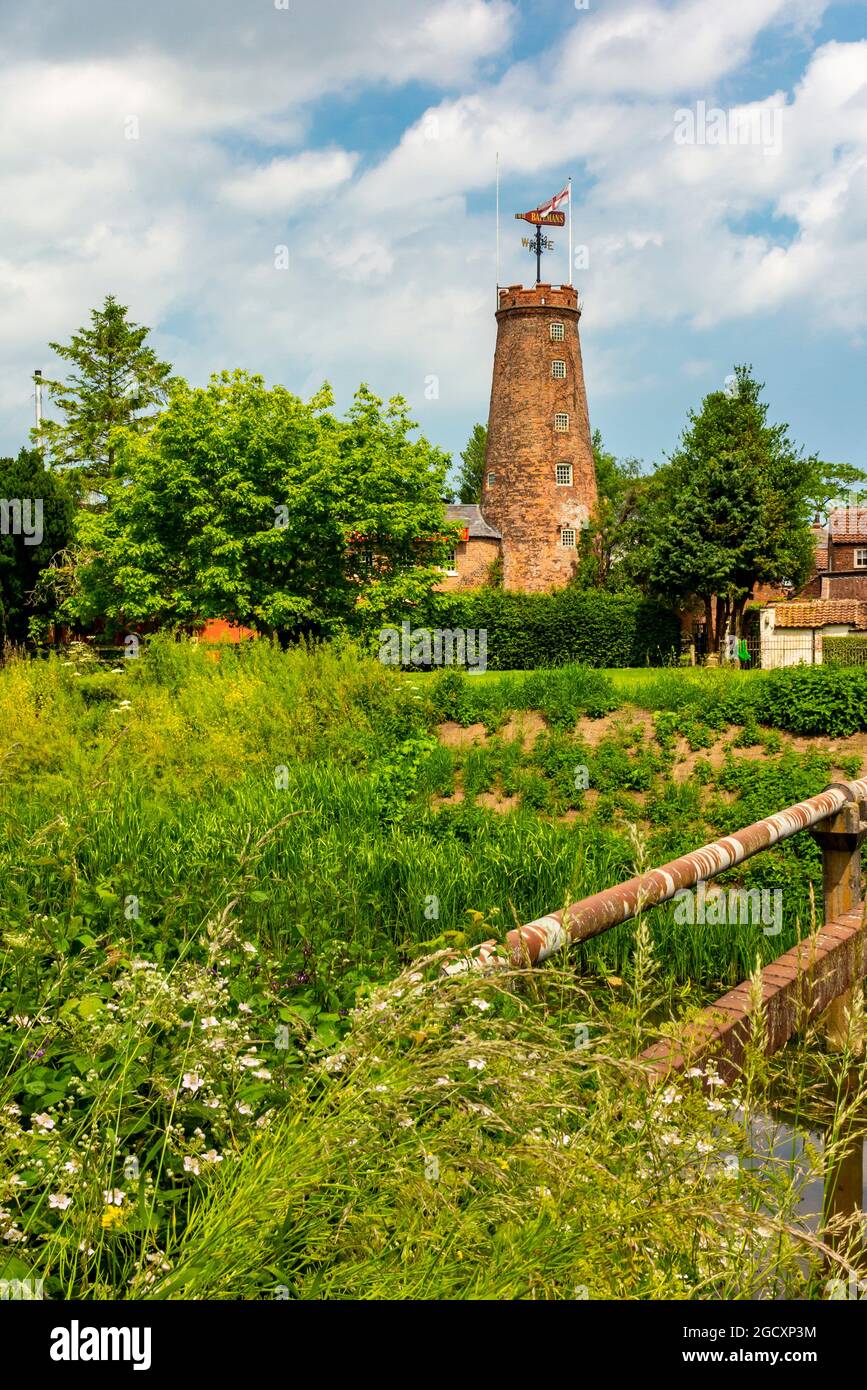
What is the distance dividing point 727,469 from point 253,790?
33.3 meters

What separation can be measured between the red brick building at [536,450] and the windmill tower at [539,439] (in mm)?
50

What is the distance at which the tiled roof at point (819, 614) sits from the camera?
40.1 metres

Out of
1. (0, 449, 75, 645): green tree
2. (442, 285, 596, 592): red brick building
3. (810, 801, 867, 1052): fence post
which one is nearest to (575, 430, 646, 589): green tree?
(442, 285, 596, 592): red brick building

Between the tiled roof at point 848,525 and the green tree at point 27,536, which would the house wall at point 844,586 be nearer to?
the tiled roof at point 848,525

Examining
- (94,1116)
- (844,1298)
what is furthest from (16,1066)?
(844,1298)

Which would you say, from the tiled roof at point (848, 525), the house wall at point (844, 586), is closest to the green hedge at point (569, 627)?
the house wall at point (844, 586)

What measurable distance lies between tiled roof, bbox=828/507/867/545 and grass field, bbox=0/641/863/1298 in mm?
55350

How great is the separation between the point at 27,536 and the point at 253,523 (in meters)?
8.03

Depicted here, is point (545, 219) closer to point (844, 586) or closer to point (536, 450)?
point (536, 450)

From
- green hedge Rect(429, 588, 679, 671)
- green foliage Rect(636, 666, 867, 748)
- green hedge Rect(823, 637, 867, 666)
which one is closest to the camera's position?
green foliage Rect(636, 666, 867, 748)

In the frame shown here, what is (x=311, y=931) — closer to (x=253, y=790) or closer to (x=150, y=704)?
(x=253, y=790)

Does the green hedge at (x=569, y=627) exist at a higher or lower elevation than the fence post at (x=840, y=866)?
higher

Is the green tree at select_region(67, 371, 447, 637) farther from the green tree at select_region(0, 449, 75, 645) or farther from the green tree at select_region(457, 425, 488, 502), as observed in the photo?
the green tree at select_region(457, 425, 488, 502)

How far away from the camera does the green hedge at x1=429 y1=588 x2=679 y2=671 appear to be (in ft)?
146
